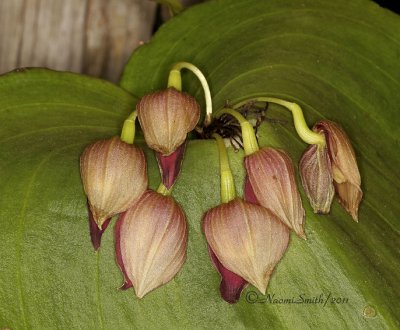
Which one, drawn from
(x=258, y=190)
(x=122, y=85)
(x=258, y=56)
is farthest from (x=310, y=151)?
(x=122, y=85)

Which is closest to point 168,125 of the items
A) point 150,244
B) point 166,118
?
point 166,118

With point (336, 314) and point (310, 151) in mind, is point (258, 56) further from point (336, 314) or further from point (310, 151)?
point (336, 314)

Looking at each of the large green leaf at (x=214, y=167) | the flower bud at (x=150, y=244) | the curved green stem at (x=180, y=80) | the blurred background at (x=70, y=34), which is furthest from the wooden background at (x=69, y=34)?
the flower bud at (x=150, y=244)

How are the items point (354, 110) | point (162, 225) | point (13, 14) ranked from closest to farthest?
1. point (162, 225)
2. point (354, 110)
3. point (13, 14)

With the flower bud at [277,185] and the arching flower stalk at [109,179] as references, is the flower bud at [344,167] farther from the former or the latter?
the arching flower stalk at [109,179]

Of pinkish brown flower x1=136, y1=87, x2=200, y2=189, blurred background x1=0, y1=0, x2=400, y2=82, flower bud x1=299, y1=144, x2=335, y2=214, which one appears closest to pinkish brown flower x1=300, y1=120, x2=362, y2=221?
flower bud x1=299, y1=144, x2=335, y2=214
